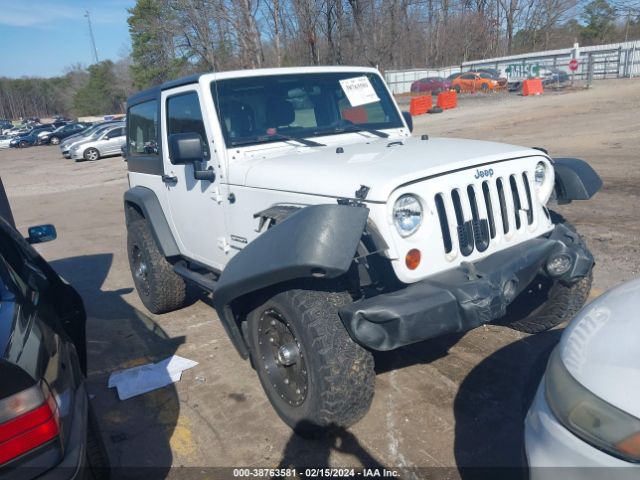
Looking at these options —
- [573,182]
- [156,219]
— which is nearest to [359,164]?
[573,182]

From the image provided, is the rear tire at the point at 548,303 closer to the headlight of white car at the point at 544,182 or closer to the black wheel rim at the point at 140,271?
the headlight of white car at the point at 544,182

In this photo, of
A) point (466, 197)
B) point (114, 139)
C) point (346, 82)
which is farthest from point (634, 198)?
point (114, 139)

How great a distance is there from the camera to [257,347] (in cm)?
343

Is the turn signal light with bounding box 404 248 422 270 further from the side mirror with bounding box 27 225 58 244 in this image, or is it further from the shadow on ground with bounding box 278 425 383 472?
the side mirror with bounding box 27 225 58 244

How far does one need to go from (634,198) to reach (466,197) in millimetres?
6100

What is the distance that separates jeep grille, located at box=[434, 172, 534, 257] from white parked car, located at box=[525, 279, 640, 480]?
3.35 ft

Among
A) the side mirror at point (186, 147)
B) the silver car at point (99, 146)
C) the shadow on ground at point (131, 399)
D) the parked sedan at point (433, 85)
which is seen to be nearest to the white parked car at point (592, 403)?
the shadow on ground at point (131, 399)

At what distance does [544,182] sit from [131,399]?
317cm

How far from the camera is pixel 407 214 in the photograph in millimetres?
3012

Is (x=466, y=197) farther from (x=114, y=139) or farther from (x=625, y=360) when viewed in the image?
(x=114, y=139)

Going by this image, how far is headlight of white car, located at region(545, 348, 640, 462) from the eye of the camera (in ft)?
5.43

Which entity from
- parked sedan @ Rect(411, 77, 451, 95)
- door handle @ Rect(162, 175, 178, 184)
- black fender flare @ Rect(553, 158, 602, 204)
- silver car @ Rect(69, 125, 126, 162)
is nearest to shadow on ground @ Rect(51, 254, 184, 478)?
door handle @ Rect(162, 175, 178, 184)

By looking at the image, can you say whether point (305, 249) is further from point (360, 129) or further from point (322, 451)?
point (360, 129)

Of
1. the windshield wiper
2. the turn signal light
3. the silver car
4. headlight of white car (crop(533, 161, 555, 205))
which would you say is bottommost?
the silver car
